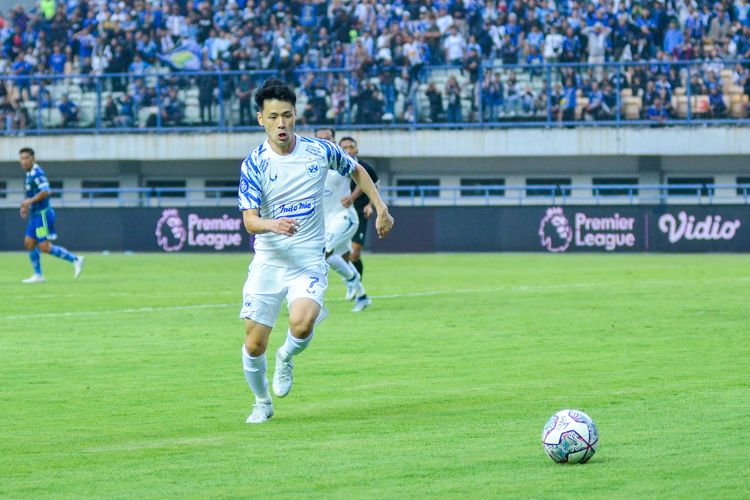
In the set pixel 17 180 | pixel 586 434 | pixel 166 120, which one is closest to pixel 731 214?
pixel 166 120

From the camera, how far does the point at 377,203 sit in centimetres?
983

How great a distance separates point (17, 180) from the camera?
47.4 meters

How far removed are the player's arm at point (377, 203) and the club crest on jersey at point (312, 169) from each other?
35 cm

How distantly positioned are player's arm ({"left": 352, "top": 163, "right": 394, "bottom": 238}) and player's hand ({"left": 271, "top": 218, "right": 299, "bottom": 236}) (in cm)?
75

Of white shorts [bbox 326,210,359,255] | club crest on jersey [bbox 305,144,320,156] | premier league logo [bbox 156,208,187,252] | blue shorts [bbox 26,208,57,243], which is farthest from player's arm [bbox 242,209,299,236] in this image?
premier league logo [bbox 156,208,187,252]

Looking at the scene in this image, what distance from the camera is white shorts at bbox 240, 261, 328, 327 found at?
9.59 metres

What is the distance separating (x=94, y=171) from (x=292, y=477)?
40.8 metres

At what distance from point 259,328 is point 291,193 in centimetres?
94

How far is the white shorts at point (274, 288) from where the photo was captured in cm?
959

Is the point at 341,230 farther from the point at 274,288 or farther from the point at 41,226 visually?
the point at 274,288

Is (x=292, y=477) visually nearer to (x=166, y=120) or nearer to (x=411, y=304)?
(x=411, y=304)

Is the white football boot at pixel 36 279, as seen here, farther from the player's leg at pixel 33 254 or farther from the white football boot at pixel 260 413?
the white football boot at pixel 260 413

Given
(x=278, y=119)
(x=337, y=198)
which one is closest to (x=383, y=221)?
(x=278, y=119)

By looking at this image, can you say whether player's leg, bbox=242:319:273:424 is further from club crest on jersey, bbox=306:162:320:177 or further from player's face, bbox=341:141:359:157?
player's face, bbox=341:141:359:157
